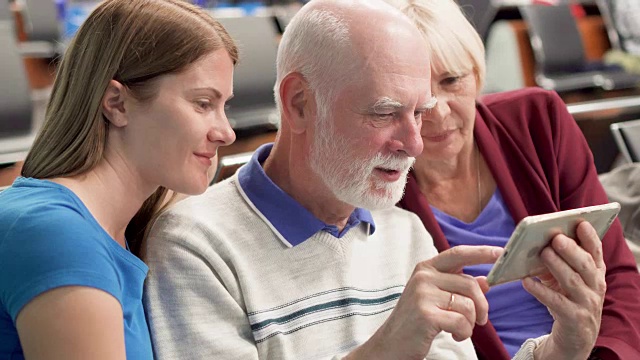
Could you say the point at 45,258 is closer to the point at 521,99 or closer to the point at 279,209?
the point at 279,209

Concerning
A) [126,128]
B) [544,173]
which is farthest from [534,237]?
[544,173]

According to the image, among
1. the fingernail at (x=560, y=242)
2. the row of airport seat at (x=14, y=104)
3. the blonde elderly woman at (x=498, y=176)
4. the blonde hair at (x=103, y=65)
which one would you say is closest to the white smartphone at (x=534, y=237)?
the fingernail at (x=560, y=242)

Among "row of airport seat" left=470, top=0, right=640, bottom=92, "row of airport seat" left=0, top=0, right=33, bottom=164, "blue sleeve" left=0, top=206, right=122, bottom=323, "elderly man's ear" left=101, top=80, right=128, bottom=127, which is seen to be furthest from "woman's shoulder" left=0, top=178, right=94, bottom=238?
"row of airport seat" left=470, top=0, right=640, bottom=92

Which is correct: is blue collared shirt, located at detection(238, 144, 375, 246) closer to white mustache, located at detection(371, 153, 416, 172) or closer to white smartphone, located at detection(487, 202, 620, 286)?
white mustache, located at detection(371, 153, 416, 172)

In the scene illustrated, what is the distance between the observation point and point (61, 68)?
4.65ft

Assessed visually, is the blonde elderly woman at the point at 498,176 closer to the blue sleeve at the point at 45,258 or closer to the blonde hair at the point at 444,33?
the blonde hair at the point at 444,33

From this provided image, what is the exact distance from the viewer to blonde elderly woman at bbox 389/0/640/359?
190cm

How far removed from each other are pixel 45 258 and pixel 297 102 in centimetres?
64

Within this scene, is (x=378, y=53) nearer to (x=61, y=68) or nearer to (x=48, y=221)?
(x=61, y=68)

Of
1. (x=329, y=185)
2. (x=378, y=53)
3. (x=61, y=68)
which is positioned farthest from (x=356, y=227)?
(x=61, y=68)

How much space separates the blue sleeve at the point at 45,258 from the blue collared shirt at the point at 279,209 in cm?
45

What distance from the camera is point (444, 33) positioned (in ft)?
6.27

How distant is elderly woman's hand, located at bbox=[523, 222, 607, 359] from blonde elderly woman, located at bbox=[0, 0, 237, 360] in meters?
0.58

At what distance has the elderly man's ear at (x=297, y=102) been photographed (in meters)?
1.63
